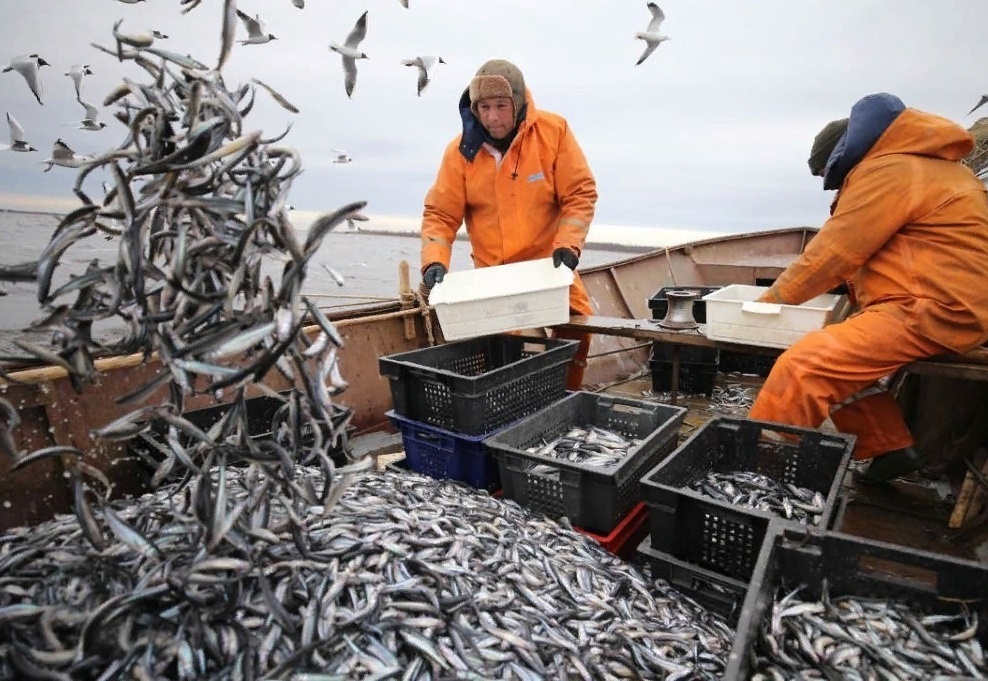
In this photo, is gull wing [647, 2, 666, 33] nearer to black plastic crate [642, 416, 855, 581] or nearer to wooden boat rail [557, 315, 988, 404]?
wooden boat rail [557, 315, 988, 404]

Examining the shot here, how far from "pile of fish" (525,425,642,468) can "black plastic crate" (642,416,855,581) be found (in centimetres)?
45

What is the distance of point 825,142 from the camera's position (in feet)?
13.7

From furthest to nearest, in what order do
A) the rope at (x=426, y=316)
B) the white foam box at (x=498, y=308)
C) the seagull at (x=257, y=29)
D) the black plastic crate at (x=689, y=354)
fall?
the black plastic crate at (x=689, y=354) → the rope at (x=426, y=316) → the white foam box at (x=498, y=308) → the seagull at (x=257, y=29)

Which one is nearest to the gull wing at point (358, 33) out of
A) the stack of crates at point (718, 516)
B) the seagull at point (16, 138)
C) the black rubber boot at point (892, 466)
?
the seagull at point (16, 138)

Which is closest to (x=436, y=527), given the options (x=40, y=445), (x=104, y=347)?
(x=104, y=347)

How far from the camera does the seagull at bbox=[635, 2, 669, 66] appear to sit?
15.0 feet

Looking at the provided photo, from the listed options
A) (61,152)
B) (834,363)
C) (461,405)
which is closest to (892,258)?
(834,363)

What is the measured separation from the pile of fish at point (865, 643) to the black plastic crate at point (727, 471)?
410 millimetres

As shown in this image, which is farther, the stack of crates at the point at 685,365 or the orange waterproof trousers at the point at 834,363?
the stack of crates at the point at 685,365

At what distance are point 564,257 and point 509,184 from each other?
86cm

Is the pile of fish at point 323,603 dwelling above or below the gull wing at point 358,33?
below

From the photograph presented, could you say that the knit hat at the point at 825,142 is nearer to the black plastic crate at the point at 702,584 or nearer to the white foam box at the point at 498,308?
the white foam box at the point at 498,308

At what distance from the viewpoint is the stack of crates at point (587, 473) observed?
3.16 m

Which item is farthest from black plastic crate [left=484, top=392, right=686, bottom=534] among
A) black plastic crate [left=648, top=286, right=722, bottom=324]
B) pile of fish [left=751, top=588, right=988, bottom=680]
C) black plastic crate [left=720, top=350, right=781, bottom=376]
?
black plastic crate [left=720, top=350, right=781, bottom=376]
